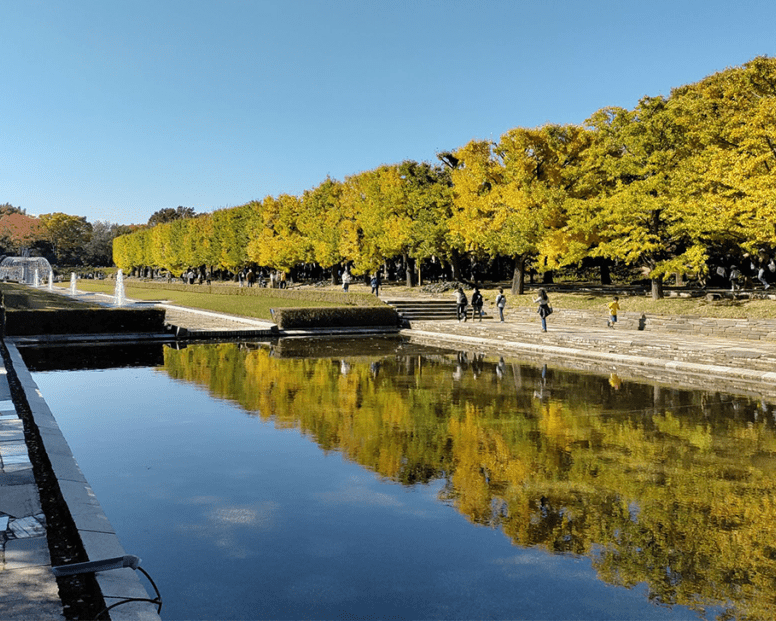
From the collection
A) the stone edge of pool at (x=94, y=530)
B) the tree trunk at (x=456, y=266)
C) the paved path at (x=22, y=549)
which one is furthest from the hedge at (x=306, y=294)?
the paved path at (x=22, y=549)

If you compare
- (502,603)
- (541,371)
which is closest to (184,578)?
(502,603)

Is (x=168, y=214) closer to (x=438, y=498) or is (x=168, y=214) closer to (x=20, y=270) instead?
(x=20, y=270)

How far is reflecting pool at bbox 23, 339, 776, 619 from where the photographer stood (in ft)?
17.2

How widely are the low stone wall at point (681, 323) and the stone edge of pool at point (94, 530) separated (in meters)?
21.2

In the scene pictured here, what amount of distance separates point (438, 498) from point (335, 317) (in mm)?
23498

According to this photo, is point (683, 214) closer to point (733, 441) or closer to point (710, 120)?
point (710, 120)

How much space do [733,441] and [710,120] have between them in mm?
20646

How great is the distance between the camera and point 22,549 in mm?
5602

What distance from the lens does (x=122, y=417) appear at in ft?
39.0

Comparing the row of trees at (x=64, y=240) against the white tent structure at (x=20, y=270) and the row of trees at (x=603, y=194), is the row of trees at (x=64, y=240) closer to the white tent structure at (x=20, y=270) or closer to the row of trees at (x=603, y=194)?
the white tent structure at (x=20, y=270)

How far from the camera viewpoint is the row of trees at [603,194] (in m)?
25.0

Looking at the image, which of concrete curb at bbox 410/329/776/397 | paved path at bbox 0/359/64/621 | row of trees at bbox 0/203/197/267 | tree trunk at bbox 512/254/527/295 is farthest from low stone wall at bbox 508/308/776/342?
row of trees at bbox 0/203/197/267

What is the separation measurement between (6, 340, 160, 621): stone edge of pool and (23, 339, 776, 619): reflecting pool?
253 millimetres

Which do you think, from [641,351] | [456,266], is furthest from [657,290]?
[456,266]
